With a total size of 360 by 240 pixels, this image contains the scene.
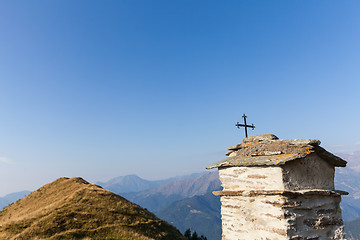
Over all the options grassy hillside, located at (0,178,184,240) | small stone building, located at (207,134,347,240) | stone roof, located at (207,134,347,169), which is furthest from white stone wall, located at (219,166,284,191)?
grassy hillside, located at (0,178,184,240)

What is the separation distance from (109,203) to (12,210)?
55.0 feet

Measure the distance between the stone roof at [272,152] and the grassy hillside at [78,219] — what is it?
18.5m

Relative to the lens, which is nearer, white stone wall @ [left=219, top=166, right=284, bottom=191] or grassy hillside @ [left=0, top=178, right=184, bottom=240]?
white stone wall @ [left=219, top=166, right=284, bottom=191]

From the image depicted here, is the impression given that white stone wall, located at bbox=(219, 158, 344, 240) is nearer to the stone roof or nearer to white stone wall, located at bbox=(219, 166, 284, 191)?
white stone wall, located at bbox=(219, 166, 284, 191)

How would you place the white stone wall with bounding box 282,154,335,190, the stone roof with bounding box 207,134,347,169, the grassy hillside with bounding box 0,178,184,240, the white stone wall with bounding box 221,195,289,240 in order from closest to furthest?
the white stone wall with bounding box 221,195,289,240, the white stone wall with bounding box 282,154,335,190, the stone roof with bounding box 207,134,347,169, the grassy hillside with bounding box 0,178,184,240

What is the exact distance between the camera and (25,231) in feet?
59.9

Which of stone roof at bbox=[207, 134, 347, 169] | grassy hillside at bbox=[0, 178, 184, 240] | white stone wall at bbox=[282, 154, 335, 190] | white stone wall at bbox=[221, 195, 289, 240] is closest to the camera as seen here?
white stone wall at bbox=[221, 195, 289, 240]

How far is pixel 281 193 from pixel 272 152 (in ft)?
3.50

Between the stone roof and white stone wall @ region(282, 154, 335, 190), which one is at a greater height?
the stone roof

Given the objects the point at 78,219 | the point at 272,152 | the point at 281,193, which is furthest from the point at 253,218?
the point at 78,219

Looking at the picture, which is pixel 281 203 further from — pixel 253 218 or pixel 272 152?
pixel 272 152

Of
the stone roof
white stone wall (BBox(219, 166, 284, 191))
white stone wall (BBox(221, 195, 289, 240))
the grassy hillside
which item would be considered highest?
the stone roof

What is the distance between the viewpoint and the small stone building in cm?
466

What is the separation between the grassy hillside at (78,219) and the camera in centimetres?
1883
